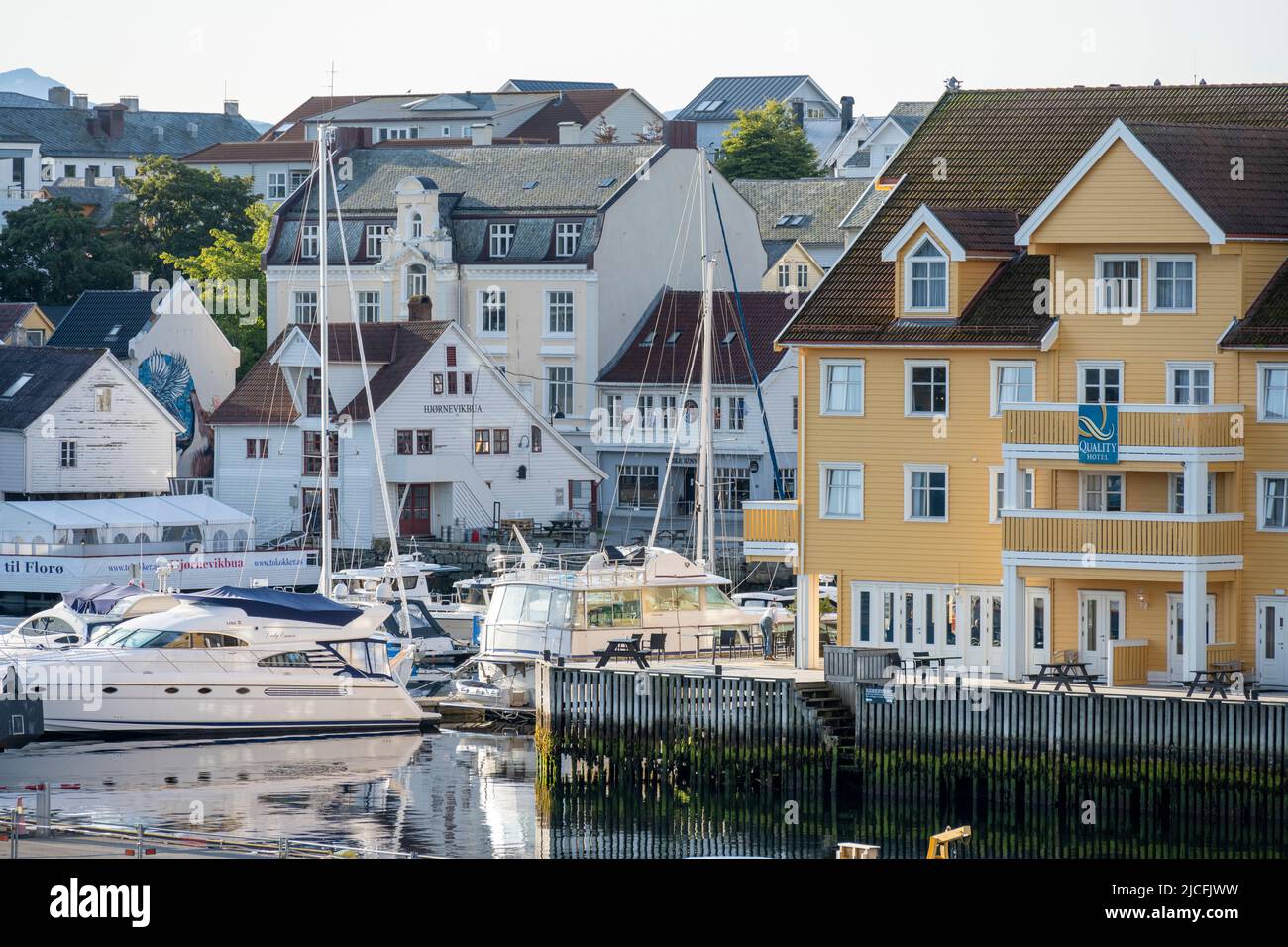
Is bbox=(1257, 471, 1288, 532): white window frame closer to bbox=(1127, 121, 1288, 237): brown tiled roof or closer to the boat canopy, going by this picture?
bbox=(1127, 121, 1288, 237): brown tiled roof

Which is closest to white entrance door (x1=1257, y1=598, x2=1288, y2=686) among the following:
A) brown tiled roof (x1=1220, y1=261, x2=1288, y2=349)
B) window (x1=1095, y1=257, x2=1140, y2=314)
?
brown tiled roof (x1=1220, y1=261, x2=1288, y2=349)

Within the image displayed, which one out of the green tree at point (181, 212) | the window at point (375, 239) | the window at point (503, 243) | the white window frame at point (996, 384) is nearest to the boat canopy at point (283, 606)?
the white window frame at point (996, 384)

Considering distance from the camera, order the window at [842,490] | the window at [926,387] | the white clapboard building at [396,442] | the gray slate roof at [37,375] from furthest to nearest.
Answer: the gray slate roof at [37,375] < the white clapboard building at [396,442] < the window at [842,490] < the window at [926,387]

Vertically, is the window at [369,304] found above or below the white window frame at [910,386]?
above

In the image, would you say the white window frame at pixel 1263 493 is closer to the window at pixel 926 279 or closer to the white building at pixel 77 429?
the window at pixel 926 279

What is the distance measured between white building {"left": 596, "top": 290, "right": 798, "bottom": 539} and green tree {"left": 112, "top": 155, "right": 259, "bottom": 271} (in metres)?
40.7

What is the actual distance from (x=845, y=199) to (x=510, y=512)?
30.7 metres

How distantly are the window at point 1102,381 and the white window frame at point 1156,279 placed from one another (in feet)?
4.12

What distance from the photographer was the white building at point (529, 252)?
9262 centimetres

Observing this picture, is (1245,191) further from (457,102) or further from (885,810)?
(457,102)

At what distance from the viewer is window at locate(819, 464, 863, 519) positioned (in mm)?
47344

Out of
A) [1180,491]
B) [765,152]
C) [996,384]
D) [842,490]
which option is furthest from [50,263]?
[1180,491]

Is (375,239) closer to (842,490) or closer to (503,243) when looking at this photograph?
(503,243)
